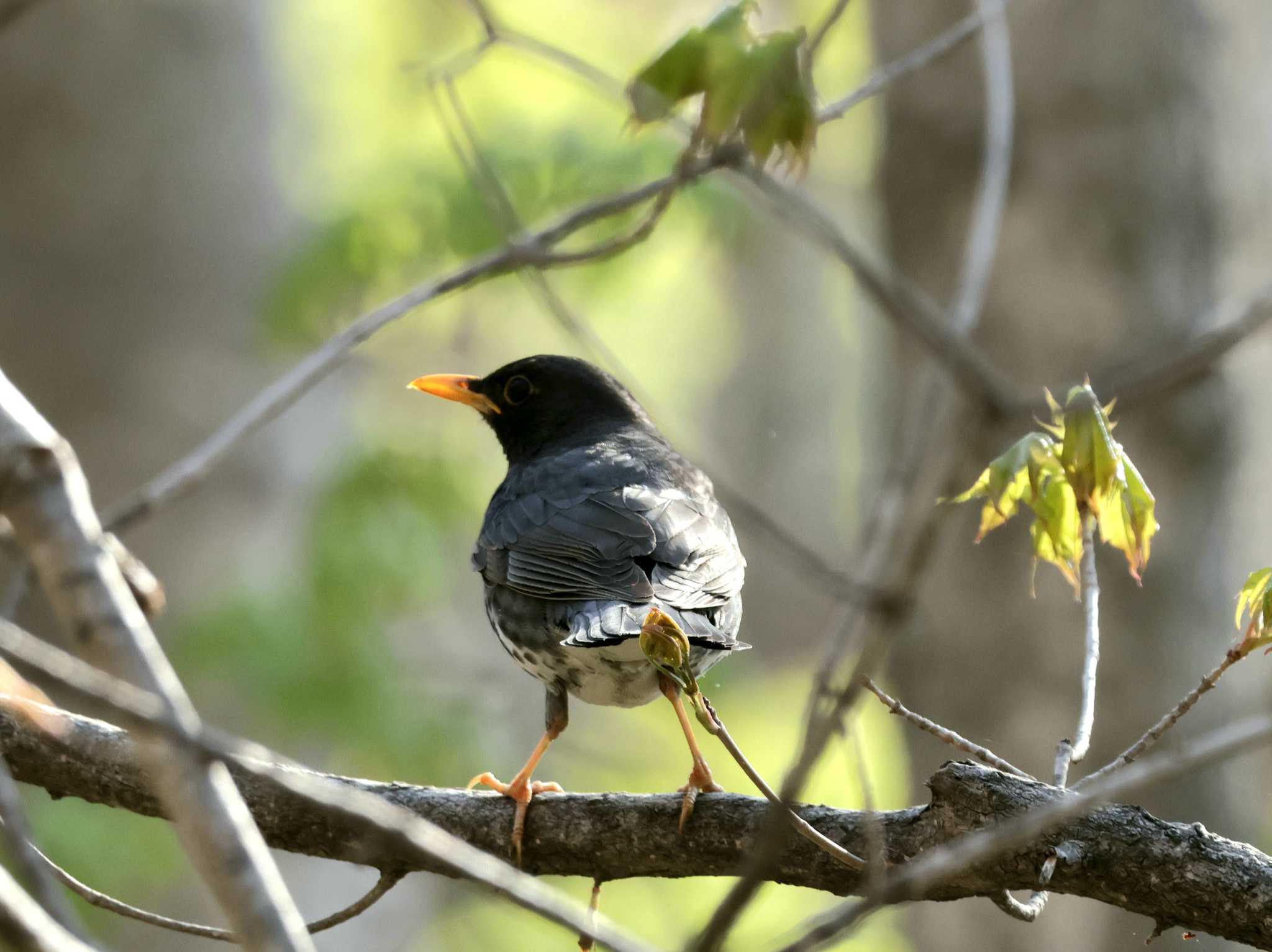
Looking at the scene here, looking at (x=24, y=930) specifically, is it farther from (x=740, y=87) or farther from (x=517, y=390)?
(x=517, y=390)

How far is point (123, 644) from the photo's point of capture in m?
1.43

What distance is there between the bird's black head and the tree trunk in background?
2492 millimetres

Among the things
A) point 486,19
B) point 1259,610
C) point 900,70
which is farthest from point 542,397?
point 1259,610

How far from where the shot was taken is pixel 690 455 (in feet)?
6.41

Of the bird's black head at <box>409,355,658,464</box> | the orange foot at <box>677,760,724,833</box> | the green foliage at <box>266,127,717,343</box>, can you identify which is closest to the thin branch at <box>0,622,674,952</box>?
the orange foot at <box>677,760,724,833</box>

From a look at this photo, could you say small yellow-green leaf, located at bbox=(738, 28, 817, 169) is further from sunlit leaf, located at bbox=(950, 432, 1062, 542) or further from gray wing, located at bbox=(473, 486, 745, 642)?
gray wing, located at bbox=(473, 486, 745, 642)

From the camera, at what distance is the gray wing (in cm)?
382

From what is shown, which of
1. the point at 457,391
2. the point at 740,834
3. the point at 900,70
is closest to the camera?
the point at 900,70

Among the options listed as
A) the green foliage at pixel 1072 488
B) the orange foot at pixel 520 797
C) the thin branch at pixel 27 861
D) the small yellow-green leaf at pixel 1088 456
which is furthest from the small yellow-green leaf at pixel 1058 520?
the thin branch at pixel 27 861

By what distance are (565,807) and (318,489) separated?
19.9ft

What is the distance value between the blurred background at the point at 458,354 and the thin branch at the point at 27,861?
3.44 m

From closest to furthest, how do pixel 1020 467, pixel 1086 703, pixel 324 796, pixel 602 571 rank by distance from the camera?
pixel 324 796 → pixel 1020 467 → pixel 1086 703 → pixel 602 571

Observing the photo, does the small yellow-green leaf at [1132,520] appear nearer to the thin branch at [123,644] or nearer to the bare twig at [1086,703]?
the bare twig at [1086,703]

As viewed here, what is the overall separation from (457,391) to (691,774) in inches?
98.2
